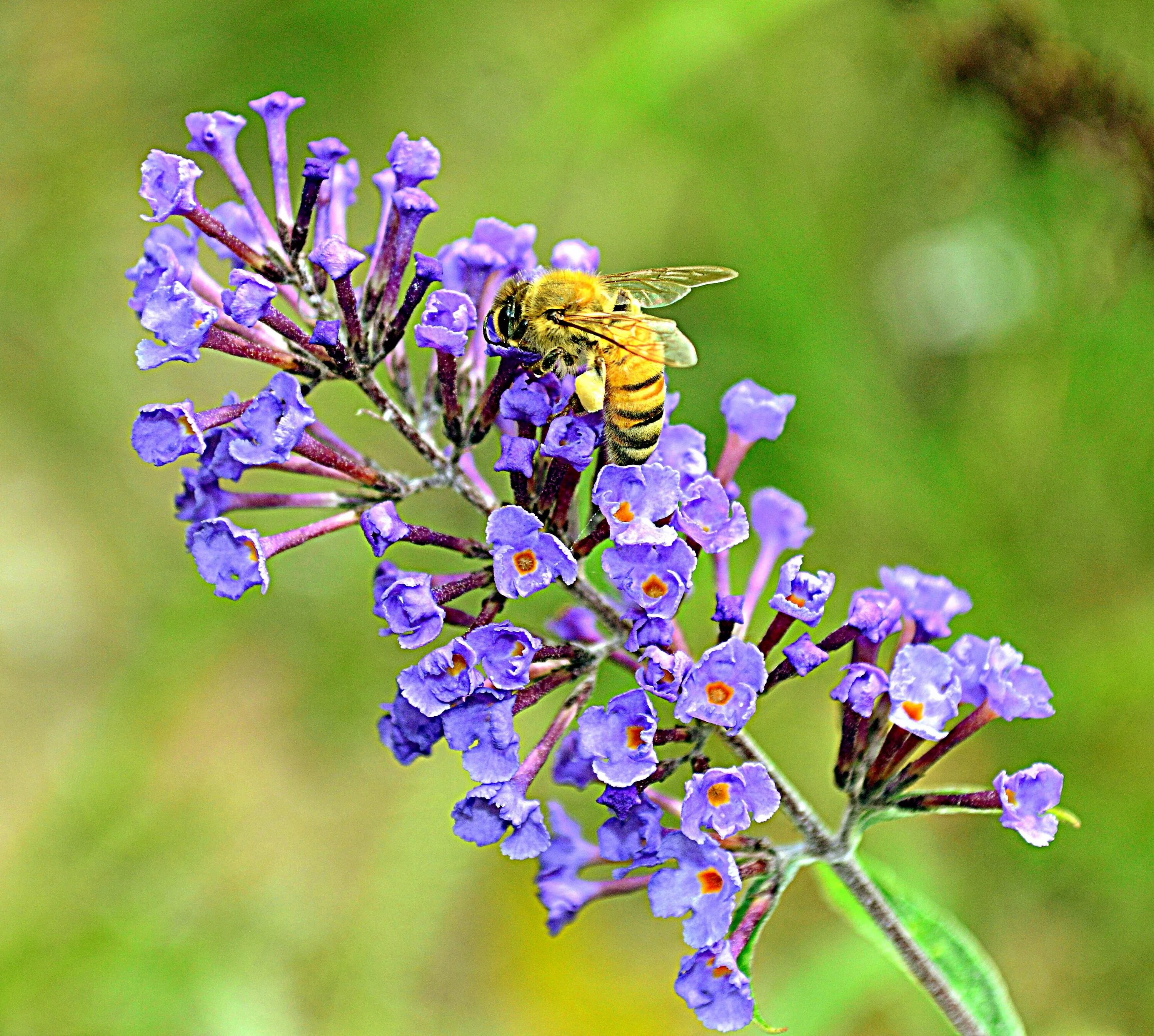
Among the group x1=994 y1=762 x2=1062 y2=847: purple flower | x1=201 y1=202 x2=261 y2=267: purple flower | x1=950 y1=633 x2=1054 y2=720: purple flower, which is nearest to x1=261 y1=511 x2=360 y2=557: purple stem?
x1=201 y1=202 x2=261 y2=267: purple flower

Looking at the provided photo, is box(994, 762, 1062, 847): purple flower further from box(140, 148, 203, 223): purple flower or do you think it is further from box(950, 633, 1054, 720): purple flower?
box(140, 148, 203, 223): purple flower

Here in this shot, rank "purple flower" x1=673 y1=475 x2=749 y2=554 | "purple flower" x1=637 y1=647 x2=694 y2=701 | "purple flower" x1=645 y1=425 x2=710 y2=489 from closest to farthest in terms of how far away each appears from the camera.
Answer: "purple flower" x1=637 y1=647 x2=694 y2=701, "purple flower" x1=673 y1=475 x2=749 y2=554, "purple flower" x1=645 y1=425 x2=710 y2=489

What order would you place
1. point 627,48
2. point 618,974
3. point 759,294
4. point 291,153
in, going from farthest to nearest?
point 291,153 < point 618,974 < point 759,294 < point 627,48

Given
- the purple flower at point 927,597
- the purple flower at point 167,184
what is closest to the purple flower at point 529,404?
the purple flower at point 167,184

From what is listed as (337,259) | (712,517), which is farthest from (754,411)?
(337,259)

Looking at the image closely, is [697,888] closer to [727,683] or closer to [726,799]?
[726,799]

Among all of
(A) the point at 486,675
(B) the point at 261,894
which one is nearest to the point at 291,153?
(B) the point at 261,894

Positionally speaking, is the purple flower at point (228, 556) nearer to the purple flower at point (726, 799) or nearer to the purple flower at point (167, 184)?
the purple flower at point (167, 184)

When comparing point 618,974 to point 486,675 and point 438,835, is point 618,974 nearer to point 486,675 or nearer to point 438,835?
point 438,835
